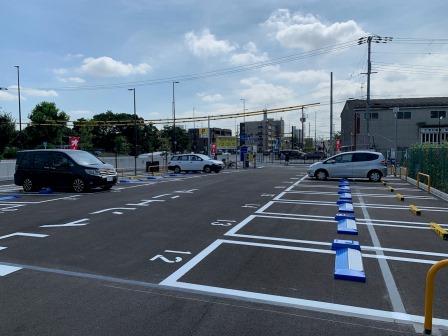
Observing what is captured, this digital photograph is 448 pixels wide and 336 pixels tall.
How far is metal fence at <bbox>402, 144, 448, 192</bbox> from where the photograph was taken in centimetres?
1645

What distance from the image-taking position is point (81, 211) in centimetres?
1160

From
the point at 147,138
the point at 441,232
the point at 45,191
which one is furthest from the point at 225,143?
the point at 147,138

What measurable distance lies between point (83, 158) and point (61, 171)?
40.8 inches

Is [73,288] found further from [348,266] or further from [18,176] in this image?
[18,176]

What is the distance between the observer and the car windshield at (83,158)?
56.3ft

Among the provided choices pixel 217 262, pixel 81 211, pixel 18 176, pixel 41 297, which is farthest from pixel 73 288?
pixel 18 176

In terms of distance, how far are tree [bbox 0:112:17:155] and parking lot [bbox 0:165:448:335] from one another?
161ft

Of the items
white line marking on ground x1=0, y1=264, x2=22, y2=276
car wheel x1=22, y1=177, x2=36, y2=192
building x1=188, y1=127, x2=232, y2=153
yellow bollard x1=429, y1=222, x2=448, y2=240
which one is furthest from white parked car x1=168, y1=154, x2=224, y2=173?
building x1=188, y1=127, x2=232, y2=153

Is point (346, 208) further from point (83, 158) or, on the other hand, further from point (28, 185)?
point (28, 185)

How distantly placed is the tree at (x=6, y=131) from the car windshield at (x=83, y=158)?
141 feet

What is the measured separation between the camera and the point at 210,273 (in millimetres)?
5820

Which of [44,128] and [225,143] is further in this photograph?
[44,128]

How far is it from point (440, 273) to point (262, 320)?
3108 millimetres

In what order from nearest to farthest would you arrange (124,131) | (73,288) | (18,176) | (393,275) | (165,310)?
1. (165,310)
2. (73,288)
3. (393,275)
4. (18,176)
5. (124,131)
